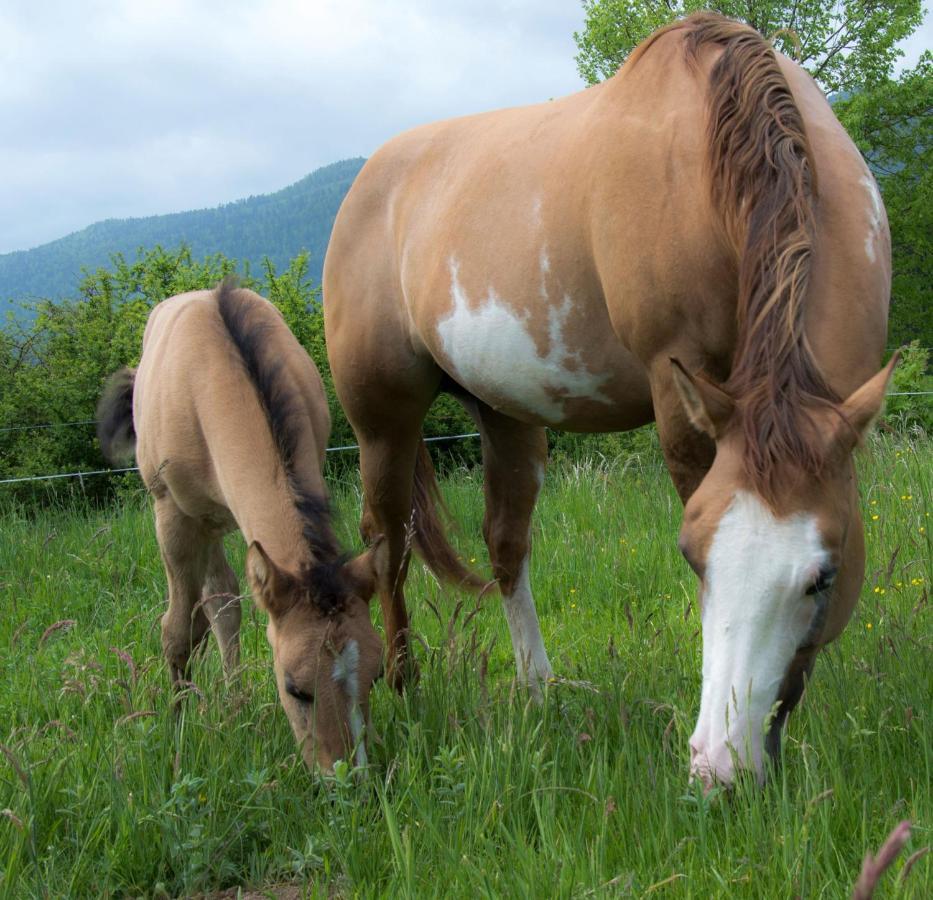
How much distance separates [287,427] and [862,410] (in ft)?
6.97

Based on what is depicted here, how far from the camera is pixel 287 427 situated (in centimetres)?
368

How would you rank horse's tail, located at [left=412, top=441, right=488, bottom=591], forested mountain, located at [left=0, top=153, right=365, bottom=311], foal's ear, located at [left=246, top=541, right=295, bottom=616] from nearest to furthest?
1. foal's ear, located at [left=246, top=541, right=295, bottom=616]
2. horse's tail, located at [left=412, top=441, right=488, bottom=591]
3. forested mountain, located at [left=0, top=153, right=365, bottom=311]

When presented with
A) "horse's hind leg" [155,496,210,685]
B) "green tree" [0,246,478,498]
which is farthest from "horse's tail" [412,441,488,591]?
"green tree" [0,246,478,498]

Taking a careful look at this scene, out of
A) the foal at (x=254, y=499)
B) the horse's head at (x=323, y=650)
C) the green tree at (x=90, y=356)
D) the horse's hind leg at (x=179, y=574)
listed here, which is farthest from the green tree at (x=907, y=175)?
the horse's head at (x=323, y=650)

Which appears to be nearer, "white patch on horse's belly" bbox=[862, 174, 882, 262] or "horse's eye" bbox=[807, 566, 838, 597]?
"horse's eye" bbox=[807, 566, 838, 597]

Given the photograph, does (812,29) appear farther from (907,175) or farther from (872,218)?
(872,218)

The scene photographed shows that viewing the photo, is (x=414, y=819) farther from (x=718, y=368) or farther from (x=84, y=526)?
(x=84, y=526)

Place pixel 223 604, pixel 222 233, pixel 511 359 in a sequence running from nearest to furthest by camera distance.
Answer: pixel 511 359 < pixel 223 604 < pixel 222 233

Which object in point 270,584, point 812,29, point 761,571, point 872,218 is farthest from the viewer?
point 812,29

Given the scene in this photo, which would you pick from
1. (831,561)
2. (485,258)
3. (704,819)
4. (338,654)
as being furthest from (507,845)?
(485,258)

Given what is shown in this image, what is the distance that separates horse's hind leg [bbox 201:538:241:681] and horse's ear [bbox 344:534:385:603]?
1119mm

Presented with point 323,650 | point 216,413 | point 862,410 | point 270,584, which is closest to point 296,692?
point 323,650

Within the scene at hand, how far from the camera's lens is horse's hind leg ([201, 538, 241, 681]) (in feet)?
14.0

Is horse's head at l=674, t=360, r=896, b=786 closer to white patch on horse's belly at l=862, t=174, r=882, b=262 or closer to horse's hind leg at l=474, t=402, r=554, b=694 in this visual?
white patch on horse's belly at l=862, t=174, r=882, b=262
